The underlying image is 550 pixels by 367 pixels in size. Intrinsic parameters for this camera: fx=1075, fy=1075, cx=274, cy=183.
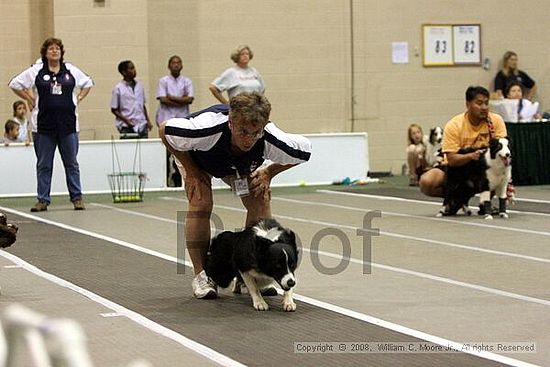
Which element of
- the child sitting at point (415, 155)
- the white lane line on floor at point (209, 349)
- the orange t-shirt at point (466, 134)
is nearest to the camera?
the white lane line on floor at point (209, 349)

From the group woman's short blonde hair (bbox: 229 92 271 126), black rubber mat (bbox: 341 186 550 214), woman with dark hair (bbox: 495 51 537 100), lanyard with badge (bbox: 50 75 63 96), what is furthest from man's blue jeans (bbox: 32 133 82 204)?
woman with dark hair (bbox: 495 51 537 100)

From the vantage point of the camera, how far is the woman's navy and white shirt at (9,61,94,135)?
10.2 meters

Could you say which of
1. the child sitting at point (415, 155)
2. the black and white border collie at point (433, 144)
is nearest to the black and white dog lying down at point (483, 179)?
the black and white border collie at point (433, 144)

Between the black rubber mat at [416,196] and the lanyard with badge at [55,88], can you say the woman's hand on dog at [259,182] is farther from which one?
the lanyard with badge at [55,88]

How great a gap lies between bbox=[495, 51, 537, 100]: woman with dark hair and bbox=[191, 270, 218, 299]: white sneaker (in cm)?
1064

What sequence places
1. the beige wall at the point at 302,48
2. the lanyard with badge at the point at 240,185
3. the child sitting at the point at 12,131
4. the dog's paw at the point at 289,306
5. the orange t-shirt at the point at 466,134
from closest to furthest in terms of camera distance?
the dog's paw at the point at 289,306
the lanyard with badge at the point at 240,185
the orange t-shirt at the point at 466,134
the child sitting at the point at 12,131
the beige wall at the point at 302,48

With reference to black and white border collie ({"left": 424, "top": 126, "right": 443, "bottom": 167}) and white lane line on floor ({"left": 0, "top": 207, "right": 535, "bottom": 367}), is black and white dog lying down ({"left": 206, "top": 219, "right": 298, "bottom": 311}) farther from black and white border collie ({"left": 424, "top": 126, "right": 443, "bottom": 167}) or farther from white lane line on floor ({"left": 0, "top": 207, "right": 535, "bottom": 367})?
black and white border collie ({"left": 424, "top": 126, "right": 443, "bottom": 167})

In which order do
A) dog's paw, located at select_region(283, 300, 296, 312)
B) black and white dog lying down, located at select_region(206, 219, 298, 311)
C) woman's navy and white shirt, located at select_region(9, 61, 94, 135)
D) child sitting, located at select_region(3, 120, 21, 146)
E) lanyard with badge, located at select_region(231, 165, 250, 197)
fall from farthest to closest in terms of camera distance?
child sitting, located at select_region(3, 120, 21, 146)
woman's navy and white shirt, located at select_region(9, 61, 94, 135)
lanyard with badge, located at select_region(231, 165, 250, 197)
dog's paw, located at select_region(283, 300, 296, 312)
black and white dog lying down, located at select_region(206, 219, 298, 311)

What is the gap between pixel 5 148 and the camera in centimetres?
1220

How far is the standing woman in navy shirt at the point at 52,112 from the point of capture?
400 inches

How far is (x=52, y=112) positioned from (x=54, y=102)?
96 millimetres

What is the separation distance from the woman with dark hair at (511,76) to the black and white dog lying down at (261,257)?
35.2 ft

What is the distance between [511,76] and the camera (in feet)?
50.4

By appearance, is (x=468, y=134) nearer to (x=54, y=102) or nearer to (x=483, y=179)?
(x=483, y=179)
